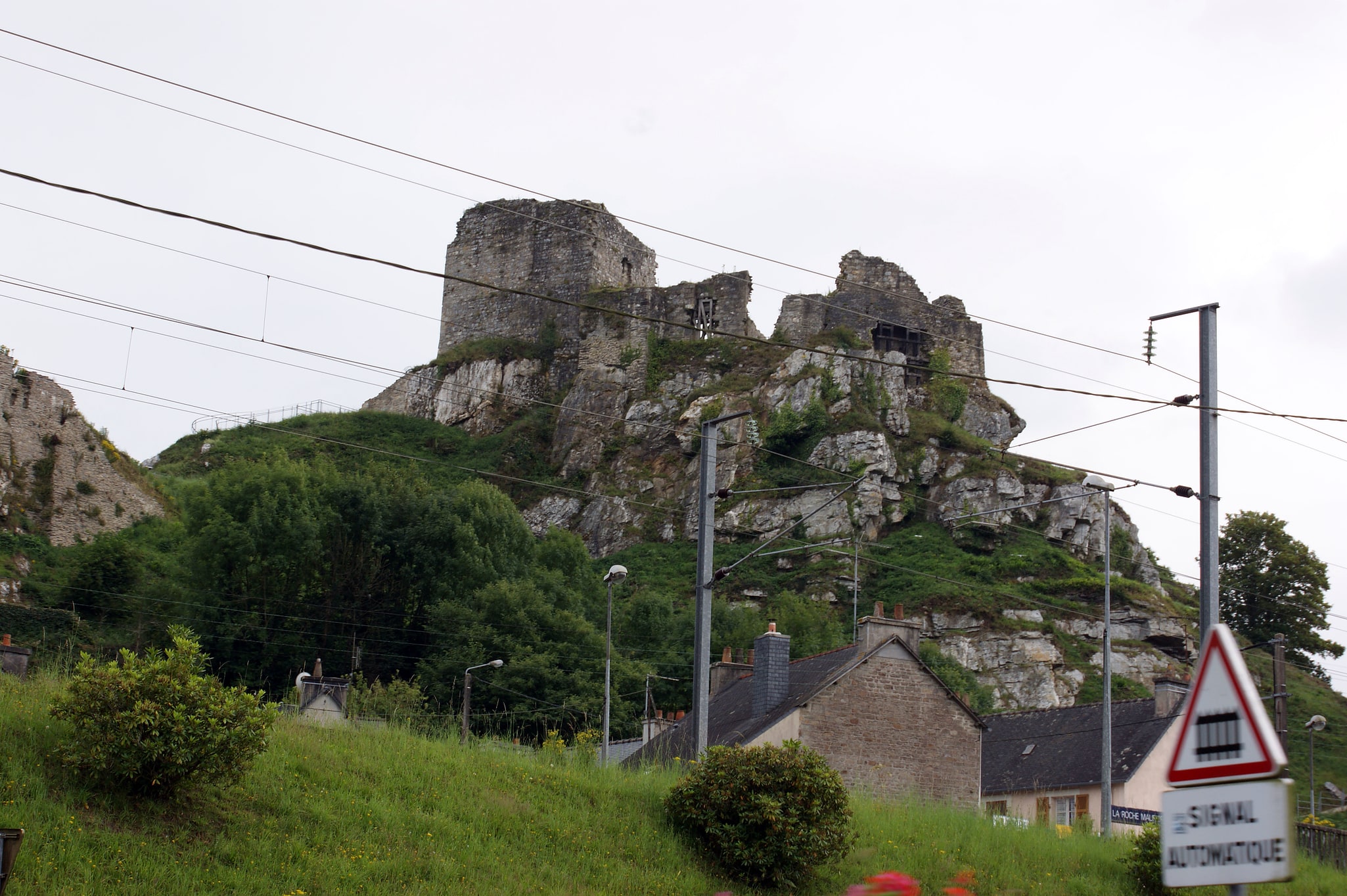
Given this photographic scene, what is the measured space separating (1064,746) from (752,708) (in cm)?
828

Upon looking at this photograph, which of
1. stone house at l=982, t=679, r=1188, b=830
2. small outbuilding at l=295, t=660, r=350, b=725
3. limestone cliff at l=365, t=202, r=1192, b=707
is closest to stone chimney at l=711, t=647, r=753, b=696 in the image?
stone house at l=982, t=679, r=1188, b=830

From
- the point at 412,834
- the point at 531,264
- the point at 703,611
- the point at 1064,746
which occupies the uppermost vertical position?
the point at 531,264

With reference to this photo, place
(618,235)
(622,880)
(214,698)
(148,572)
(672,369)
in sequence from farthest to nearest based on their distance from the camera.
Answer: (618,235)
(672,369)
(148,572)
(622,880)
(214,698)

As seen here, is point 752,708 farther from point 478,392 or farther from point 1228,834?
point 478,392

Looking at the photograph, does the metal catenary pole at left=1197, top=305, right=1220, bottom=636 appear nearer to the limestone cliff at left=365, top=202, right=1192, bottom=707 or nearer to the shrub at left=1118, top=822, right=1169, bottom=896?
the shrub at left=1118, top=822, right=1169, bottom=896

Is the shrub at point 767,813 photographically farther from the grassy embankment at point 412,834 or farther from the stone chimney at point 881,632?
the stone chimney at point 881,632

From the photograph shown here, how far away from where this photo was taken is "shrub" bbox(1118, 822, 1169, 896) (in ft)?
52.2

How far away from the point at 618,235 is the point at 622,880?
5446 centimetres

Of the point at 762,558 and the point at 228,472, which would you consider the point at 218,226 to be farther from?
the point at 762,558

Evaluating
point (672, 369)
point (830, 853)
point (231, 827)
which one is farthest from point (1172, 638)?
point (231, 827)

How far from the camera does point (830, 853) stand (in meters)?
15.0

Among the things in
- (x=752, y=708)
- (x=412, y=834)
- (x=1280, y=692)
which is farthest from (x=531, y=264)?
(x=412, y=834)

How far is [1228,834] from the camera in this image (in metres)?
4.57

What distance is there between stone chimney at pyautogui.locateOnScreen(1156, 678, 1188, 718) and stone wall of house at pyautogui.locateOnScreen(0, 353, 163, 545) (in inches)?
1240
